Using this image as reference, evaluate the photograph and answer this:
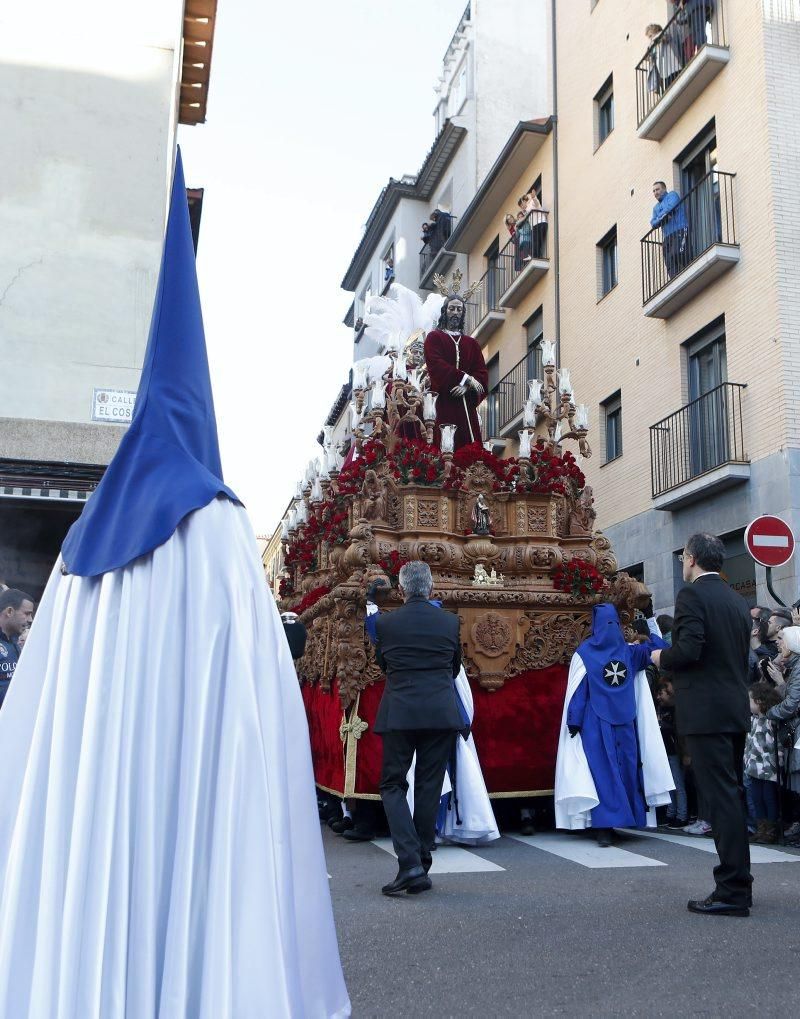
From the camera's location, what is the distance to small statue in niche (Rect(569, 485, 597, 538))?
8922 millimetres

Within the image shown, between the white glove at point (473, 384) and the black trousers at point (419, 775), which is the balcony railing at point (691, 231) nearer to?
the white glove at point (473, 384)

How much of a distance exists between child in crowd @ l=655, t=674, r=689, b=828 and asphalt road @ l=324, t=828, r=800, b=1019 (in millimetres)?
2251

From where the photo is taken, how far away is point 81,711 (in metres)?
2.68

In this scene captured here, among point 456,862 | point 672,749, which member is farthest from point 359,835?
point 672,749

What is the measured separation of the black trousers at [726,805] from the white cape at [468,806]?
2344mm

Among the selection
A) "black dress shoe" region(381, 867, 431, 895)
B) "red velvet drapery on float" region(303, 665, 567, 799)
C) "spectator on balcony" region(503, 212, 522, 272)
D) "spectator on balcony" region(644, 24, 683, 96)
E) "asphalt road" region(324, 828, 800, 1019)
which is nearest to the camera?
"asphalt road" region(324, 828, 800, 1019)

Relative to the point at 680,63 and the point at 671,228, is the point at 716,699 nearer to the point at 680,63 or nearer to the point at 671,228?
the point at 671,228

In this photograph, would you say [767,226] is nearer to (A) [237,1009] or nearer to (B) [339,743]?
(B) [339,743]

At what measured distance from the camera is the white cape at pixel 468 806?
717cm

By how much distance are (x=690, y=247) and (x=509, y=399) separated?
7.14 meters

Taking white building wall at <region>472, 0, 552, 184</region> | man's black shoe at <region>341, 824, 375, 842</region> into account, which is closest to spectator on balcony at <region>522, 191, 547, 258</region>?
white building wall at <region>472, 0, 552, 184</region>

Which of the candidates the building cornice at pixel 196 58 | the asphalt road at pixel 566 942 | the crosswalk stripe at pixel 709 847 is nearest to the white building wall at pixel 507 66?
the building cornice at pixel 196 58

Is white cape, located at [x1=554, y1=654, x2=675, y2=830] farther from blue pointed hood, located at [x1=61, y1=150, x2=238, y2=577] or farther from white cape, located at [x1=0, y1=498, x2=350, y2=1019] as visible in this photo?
blue pointed hood, located at [x1=61, y1=150, x2=238, y2=577]

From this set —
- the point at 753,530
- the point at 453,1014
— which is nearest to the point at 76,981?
the point at 453,1014
